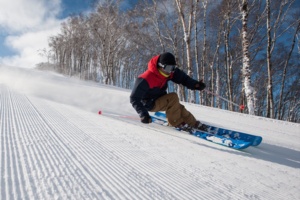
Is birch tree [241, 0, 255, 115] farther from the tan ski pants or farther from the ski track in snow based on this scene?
the ski track in snow

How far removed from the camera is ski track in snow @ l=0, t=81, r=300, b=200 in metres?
1.26

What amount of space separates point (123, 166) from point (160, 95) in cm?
212

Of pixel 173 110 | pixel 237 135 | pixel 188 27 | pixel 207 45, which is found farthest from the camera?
pixel 207 45

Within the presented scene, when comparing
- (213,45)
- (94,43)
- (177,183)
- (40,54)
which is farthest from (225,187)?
(40,54)

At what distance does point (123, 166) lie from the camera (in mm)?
1666

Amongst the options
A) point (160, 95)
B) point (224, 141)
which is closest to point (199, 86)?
point (160, 95)

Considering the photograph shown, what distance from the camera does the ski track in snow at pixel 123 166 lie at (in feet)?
4.14

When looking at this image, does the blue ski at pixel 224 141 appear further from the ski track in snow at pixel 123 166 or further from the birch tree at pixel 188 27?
the birch tree at pixel 188 27

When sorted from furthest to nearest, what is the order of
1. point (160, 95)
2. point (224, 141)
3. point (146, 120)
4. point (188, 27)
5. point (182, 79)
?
point (188, 27) → point (182, 79) → point (160, 95) → point (146, 120) → point (224, 141)

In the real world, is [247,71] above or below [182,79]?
above

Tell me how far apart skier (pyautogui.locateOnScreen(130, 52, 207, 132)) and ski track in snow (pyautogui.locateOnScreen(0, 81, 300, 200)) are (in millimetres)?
674

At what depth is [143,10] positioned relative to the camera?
17734 millimetres

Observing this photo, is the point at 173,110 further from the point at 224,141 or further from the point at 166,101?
the point at 224,141

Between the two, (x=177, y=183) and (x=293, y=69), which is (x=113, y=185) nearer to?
(x=177, y=183)
